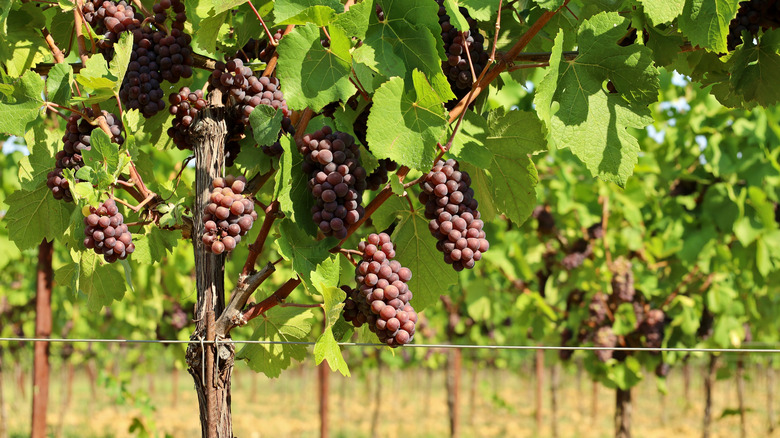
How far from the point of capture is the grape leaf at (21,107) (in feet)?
5.77

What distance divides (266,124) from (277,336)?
0.71 meters

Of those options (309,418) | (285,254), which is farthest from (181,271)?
(309,418)

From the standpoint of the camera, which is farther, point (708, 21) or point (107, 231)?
point (107, 231)

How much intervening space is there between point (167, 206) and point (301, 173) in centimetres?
41

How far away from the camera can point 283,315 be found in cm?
196

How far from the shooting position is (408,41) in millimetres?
1534

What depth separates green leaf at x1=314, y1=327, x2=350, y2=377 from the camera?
1461mm

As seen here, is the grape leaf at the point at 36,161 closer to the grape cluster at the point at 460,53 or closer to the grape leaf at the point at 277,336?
the grape leaf at the point at 277,336

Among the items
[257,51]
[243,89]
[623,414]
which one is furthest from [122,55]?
[623,414]

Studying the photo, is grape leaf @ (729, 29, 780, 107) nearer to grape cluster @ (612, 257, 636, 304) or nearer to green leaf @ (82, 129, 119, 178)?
green leaf @ (82, 129, 119, 178)

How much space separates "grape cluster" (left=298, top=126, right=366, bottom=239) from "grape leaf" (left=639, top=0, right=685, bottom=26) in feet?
2.27

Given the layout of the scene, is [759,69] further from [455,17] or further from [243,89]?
[243,89]

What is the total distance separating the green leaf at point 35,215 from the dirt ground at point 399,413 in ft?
17.5

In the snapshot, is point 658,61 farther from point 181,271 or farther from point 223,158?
point 181,271
